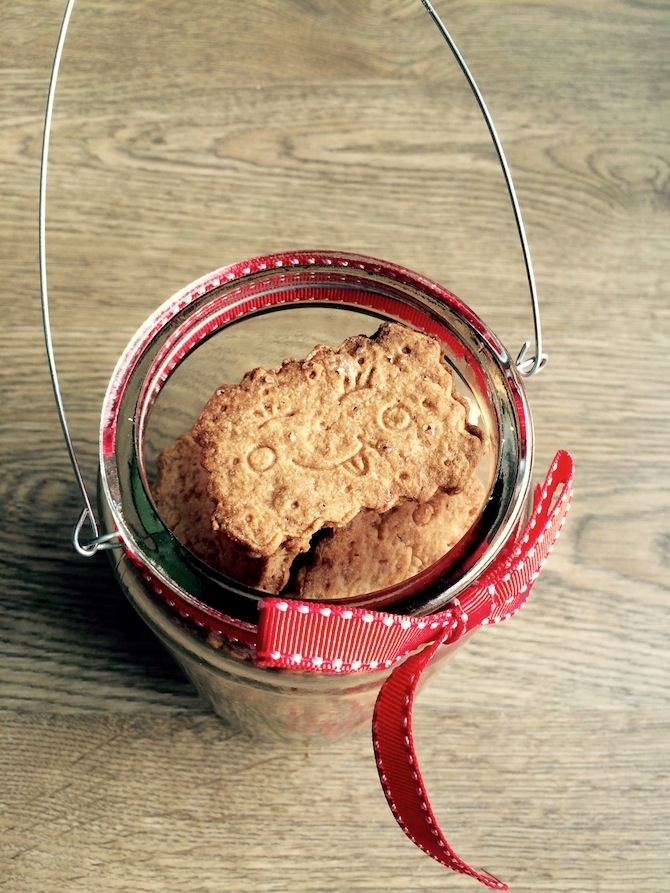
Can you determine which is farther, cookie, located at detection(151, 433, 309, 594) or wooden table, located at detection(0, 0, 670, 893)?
wooden table, located at detection(0, 0, 670, 893)

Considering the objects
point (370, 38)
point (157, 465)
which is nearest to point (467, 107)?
point (370, 38)

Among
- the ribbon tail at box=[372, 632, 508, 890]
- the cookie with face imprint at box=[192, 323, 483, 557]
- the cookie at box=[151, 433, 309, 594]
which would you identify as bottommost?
the ribbon tail at box=[372, 632, 508, 890]

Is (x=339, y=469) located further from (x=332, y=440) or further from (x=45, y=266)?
(x=45, y=266)

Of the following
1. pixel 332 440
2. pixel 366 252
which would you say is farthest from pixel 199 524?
pixel 366 252

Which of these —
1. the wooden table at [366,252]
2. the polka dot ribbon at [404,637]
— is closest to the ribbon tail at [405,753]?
the polka dot ribbon at [404,637]

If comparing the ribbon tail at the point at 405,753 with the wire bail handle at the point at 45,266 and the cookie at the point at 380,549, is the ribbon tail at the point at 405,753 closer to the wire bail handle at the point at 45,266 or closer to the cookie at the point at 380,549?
the cookie at the point at 380,549

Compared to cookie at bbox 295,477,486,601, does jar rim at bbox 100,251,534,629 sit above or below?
above

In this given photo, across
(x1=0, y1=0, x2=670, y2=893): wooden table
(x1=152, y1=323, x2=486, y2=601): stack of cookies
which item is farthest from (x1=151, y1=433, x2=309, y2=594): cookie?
(x1=0, y1=0, x2=670, y2=893): wooden table

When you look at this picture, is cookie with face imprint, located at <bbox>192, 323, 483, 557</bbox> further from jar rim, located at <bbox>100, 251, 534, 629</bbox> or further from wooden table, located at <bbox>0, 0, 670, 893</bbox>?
wooden table, located at <bbox>0, 0, 670, 893</bbox>
